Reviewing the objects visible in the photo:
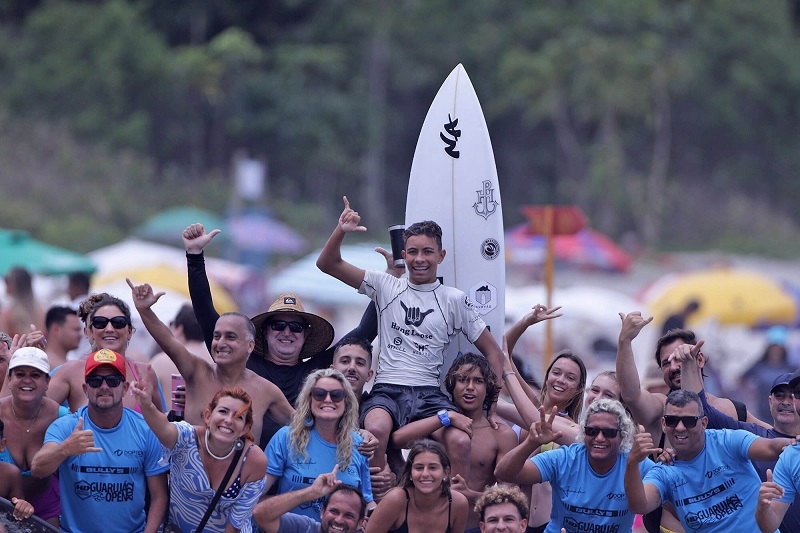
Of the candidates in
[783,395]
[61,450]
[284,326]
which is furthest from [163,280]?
[783,395]

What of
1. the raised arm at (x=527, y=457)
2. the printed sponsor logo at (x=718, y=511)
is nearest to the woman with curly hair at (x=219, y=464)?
the raised arm at (x=527, y=457)

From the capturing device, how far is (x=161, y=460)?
5.87 m

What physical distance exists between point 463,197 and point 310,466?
2.71 m

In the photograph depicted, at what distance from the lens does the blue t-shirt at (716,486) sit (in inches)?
239

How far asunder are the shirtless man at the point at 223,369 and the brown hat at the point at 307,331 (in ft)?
1.69

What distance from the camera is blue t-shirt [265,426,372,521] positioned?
6.12 meters

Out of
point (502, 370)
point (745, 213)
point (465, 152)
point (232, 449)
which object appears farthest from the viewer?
point (745, 213)

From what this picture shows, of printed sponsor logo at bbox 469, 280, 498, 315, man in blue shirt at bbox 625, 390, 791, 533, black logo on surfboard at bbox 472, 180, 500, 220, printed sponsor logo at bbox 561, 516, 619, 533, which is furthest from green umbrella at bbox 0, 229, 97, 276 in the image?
man in blue shirt at bbox 625, 390, 791, 533

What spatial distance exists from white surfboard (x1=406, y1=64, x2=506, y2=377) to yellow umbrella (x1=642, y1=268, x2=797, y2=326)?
9728 millimetres

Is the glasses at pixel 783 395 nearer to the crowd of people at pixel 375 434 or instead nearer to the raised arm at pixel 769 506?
the crowd of people at pixel 375 434

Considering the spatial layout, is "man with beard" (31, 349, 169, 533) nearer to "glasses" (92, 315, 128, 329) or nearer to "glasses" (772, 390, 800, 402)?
"glasses" (92, 315, 128, 329)

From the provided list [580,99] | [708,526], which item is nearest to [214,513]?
[708,526]

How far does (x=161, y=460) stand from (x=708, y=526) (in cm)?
276

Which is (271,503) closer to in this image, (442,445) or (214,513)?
(214,513)
